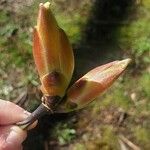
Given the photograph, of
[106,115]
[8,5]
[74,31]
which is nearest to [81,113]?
[106,115]

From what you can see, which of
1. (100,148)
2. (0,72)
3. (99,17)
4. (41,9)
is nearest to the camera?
(41,9)

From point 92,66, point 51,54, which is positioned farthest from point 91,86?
point 92,66

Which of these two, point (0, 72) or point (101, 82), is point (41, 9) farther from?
point (0, 72)

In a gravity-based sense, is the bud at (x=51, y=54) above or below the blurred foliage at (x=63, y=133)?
above

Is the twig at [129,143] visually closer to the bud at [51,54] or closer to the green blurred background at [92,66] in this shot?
the green blurred background at [92,66]

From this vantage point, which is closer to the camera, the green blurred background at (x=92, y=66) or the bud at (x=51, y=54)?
the bud at (x=51, y=54)

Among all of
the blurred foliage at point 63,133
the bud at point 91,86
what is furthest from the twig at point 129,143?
the bud at point 91,86
